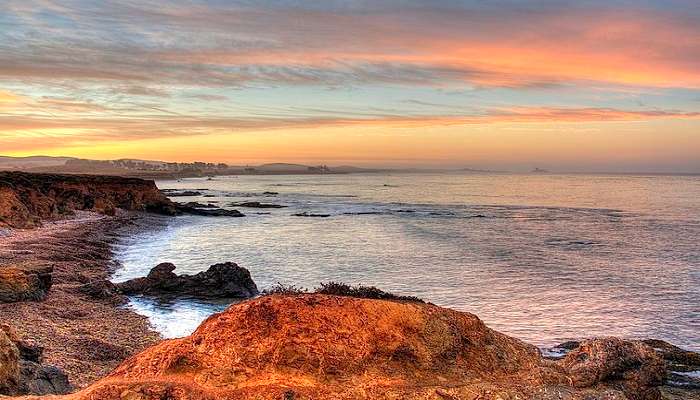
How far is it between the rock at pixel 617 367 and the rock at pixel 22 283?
52.8ft

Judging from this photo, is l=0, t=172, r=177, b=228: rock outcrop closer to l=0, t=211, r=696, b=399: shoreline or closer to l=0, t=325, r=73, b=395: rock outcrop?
l=0, t=211, r=696, b=399: shoreline

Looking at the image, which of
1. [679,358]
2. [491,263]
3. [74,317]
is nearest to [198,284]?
[74,317]

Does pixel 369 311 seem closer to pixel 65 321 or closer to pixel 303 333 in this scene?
pixel 303 333

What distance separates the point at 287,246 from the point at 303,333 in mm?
36194

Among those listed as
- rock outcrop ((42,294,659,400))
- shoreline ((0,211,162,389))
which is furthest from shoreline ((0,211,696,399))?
rock outcrop ((42,294,659,400))

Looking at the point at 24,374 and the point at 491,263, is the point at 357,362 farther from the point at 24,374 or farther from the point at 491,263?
the point at 491,263

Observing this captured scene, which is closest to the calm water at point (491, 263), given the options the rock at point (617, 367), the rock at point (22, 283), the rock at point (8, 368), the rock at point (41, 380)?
the rock at point (22, 283)

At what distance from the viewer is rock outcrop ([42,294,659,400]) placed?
679 centimetres

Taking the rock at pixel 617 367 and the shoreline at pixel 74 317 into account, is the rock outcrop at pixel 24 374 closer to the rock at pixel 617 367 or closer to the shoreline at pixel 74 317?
the shoreline at pixel 74 317

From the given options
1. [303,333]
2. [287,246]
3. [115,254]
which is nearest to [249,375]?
[303,333]

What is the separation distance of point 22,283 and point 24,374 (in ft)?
32.4

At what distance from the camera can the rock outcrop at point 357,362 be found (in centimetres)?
679

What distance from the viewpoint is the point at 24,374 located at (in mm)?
8992

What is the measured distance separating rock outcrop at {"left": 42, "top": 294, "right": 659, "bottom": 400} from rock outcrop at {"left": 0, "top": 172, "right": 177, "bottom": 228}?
119 feet
